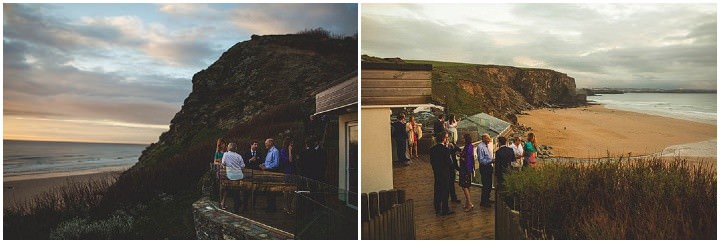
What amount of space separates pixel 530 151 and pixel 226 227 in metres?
3.64

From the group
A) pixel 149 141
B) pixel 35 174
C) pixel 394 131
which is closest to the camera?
pixel 35 174

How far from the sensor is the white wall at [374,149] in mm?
6770

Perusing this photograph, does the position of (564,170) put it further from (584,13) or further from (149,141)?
(149,141)

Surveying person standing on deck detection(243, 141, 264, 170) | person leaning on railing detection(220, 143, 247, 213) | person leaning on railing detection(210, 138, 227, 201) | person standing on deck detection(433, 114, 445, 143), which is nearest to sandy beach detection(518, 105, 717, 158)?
person standing on deck detection(433, 114, 445, 143)

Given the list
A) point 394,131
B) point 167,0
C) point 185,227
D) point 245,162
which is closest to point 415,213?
point 394,131

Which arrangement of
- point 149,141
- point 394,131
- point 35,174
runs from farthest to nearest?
point 394,131
point 149,141
point 35,174

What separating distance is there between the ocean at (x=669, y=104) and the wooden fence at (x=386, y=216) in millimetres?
2811

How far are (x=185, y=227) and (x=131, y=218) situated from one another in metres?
0.63

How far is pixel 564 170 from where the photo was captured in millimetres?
6961

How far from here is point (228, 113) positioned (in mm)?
7949

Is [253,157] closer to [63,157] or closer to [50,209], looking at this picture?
[63,157]

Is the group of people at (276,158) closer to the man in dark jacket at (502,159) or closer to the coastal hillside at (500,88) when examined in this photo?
the coastal hillside at (500,88)

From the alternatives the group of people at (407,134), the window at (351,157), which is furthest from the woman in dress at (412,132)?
the window at (351,157)

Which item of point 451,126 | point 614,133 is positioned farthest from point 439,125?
point 614,133
